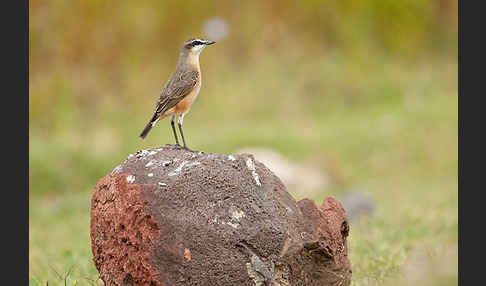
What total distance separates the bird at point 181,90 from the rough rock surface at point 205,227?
659 millimetres

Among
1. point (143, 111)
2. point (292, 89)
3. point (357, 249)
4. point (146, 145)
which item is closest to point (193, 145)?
point (146, 145)

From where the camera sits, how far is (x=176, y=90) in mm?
5062

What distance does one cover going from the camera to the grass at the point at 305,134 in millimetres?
8373

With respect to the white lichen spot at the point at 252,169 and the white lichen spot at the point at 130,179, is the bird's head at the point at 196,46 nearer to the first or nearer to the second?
the white lichen spot at the point at 252,169

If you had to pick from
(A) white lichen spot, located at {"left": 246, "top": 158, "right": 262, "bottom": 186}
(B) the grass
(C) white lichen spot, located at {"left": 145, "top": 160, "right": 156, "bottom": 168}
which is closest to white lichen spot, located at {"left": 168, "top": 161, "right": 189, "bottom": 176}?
(C) white lichen spot, located at {"left": 145, "top": 160, "right": 156, "bottom": 168}

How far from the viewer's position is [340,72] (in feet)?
48.4

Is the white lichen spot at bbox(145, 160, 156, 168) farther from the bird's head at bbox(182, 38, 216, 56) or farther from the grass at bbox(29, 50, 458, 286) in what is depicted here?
the grass at bbox(29, 50, 458, 286)

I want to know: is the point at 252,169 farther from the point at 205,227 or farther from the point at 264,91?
the point at 264,91

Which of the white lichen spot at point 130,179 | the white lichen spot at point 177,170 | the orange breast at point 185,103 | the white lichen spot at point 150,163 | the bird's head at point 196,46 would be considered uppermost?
the bird's head at point 196,46

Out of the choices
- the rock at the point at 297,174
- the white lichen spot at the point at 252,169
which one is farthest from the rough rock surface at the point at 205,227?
the rock at the point at 297,174

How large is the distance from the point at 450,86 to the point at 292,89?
141 inches

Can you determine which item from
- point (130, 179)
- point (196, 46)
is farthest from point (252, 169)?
point (196, 46)

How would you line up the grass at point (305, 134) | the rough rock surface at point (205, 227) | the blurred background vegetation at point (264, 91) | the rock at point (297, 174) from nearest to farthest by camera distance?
the rough rock surface at point (205, 227)
the grass at point (305, 134)
the rock at point (297, 174)
the blurred background vegetation at point (264, 91)

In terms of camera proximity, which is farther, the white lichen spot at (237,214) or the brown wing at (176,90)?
the brown wing at (176,90)
